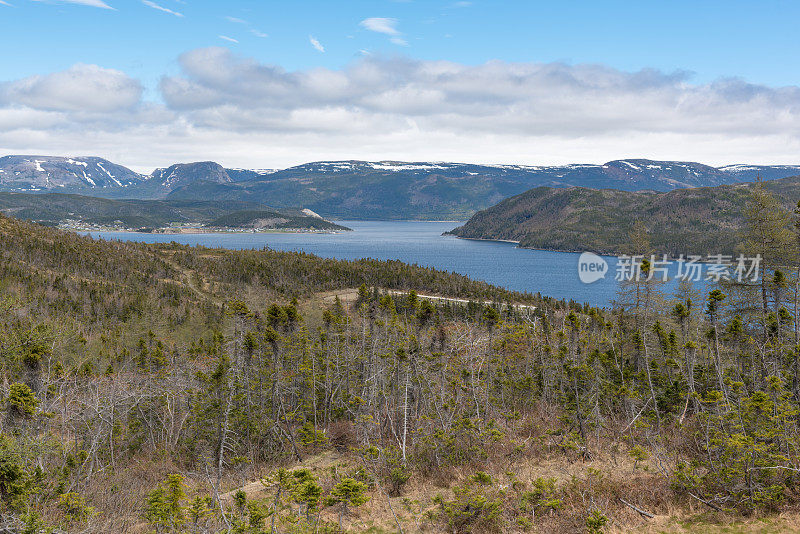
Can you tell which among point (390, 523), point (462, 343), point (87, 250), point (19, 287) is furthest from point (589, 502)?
point (87, 250)

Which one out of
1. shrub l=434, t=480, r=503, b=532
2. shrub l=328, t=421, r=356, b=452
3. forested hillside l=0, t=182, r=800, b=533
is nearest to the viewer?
forested hillside l=0, t=182, r=800, b=533

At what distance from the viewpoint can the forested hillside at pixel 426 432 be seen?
13.7 meters

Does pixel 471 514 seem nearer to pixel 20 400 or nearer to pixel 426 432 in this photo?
pixel 426 432

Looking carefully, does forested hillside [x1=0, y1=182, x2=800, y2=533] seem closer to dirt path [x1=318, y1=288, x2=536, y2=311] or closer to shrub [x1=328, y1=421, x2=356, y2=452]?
shrub [x1=328, y1=421, x2=356, y2=452]

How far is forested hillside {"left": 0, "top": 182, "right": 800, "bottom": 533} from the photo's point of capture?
45.0 ft

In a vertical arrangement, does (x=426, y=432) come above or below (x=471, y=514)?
below

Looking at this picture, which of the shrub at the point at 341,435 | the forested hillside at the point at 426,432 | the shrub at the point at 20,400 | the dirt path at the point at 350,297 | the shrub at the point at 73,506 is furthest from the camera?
the dirt path at the point at 350,297

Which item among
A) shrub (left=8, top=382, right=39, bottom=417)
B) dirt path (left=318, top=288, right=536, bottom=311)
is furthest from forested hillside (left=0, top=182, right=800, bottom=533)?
dirt path (left=318, top=288, right=536, bottom=311)

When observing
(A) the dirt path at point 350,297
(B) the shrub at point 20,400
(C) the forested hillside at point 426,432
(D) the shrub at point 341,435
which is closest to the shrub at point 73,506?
(C) the forested hillside at point 426,432

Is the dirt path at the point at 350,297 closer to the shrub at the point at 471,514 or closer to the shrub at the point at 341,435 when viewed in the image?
the shrub at the point at 341,435

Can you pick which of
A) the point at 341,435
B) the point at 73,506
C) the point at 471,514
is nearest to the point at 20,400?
the point at 73,506

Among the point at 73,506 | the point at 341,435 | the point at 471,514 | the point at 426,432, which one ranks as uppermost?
the point at 73,506

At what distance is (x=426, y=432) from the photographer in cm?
2186

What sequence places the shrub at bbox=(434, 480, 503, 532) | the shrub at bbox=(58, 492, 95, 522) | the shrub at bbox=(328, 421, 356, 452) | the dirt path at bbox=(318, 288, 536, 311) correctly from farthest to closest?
the dirt path at bbox=(318, 288, 536, 311)
the shrub at bbox=(328, 421, 356, 452)
the shrub at bbox=(434, 480, 503, 532)
the shrub at bbox=(58, 492, 95, 522)
